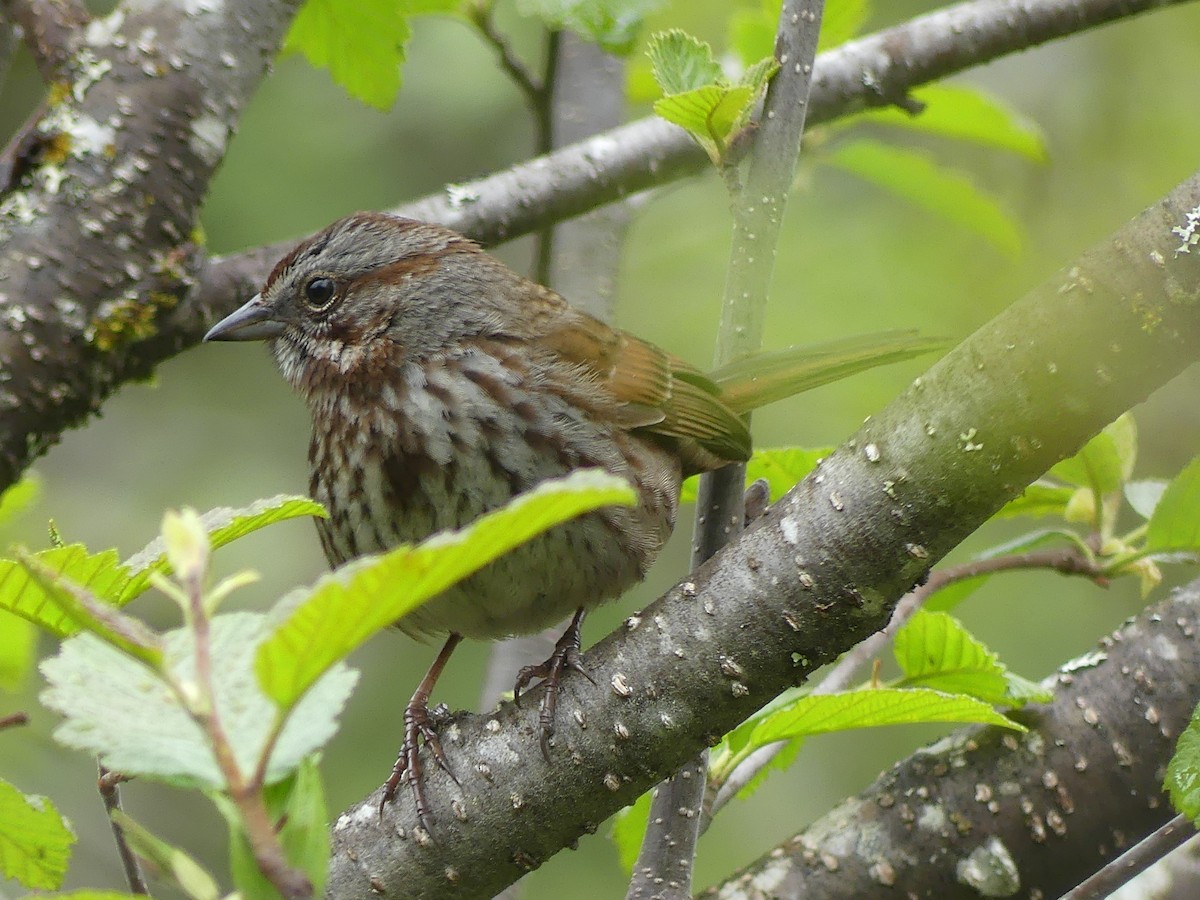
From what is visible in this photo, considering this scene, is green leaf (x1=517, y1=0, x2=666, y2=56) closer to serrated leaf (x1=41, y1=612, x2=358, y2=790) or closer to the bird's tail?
the bird's tail

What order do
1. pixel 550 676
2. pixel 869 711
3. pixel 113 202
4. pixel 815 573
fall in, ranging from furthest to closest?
pixel 113 202, pixel 550 676, pixel 869 711, pixel 815 573

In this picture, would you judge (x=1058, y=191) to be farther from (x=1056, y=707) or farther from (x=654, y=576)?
(x=1056, y=707)

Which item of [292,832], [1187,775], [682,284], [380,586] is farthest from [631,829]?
[682,284]

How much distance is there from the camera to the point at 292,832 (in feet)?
3.55

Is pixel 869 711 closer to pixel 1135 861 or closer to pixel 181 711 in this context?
pixel 1135 861

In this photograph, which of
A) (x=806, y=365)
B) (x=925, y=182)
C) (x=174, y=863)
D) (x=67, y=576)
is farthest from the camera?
(x=925, y=182)

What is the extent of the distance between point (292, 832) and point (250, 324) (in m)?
2.13

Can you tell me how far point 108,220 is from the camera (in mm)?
2941

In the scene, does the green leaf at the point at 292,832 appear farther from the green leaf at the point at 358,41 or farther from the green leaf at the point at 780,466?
the green leaf at the point at 358,41

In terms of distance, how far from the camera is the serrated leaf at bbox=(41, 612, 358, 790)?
101 centimetres

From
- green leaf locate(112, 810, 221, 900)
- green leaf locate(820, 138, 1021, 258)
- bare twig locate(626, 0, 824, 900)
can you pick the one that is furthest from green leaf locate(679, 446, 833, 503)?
green leaf locate(112, 810, 221, 900)

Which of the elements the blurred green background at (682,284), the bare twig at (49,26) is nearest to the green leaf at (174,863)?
the bare twig at (49,26)

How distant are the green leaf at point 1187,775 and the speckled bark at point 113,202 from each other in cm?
217

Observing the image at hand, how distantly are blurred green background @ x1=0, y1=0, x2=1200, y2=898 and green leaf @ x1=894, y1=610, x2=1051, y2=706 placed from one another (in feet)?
7.42
